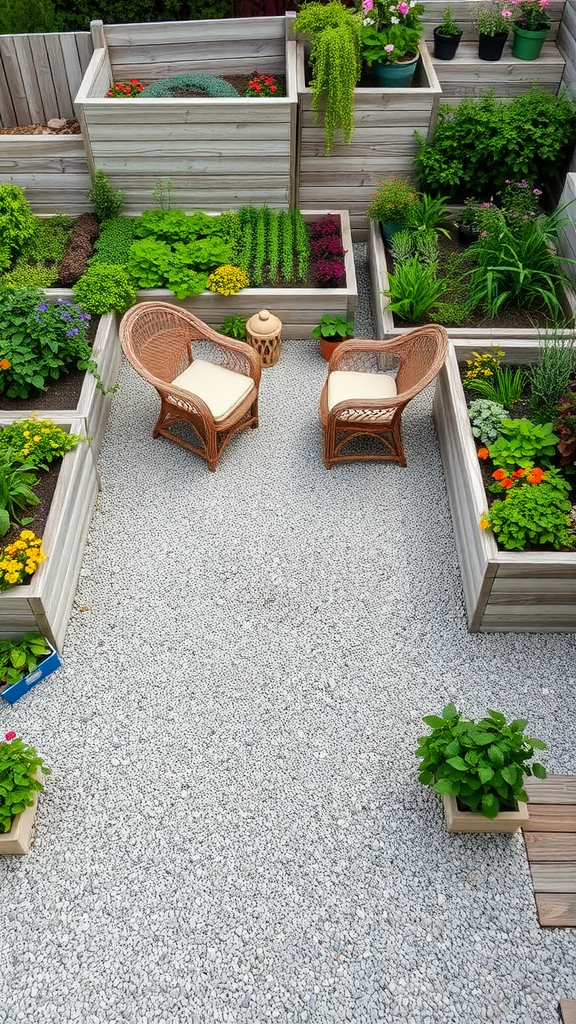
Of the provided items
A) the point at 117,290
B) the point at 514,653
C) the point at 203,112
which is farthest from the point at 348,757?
the point at 203,112

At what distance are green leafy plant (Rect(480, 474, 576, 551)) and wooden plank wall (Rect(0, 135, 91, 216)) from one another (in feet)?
13.7

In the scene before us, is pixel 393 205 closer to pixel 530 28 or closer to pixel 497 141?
pixel 497 141

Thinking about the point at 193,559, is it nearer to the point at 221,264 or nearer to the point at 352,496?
the point at 352,496

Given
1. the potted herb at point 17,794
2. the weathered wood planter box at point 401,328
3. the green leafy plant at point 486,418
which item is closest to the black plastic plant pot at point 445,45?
the weathered wood planter box at point 401,328

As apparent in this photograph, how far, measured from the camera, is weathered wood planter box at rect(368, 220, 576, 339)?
5.01 metres

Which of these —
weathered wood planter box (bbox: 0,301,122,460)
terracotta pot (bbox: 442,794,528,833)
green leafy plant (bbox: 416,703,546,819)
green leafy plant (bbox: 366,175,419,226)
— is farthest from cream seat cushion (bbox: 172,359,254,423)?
terracotta pot (bbox: 442,794,528,833)

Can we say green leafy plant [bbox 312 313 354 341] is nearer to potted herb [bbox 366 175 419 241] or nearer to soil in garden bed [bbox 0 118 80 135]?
potted herb [bbox 366 175 419 241]

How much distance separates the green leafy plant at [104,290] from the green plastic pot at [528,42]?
11.6ft

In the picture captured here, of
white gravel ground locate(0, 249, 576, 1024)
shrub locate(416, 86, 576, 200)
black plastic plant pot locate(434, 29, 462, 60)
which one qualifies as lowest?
white gravel ground locate(0, 249, 576, 1024)

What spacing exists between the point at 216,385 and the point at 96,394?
0.76 metres

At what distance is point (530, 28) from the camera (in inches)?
232

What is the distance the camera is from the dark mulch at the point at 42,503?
3891mm

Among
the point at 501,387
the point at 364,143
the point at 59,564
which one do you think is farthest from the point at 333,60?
the point at 59,564

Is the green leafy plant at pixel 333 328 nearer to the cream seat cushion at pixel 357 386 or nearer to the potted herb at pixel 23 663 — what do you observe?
the cream seat cushion at pixel 357 386
